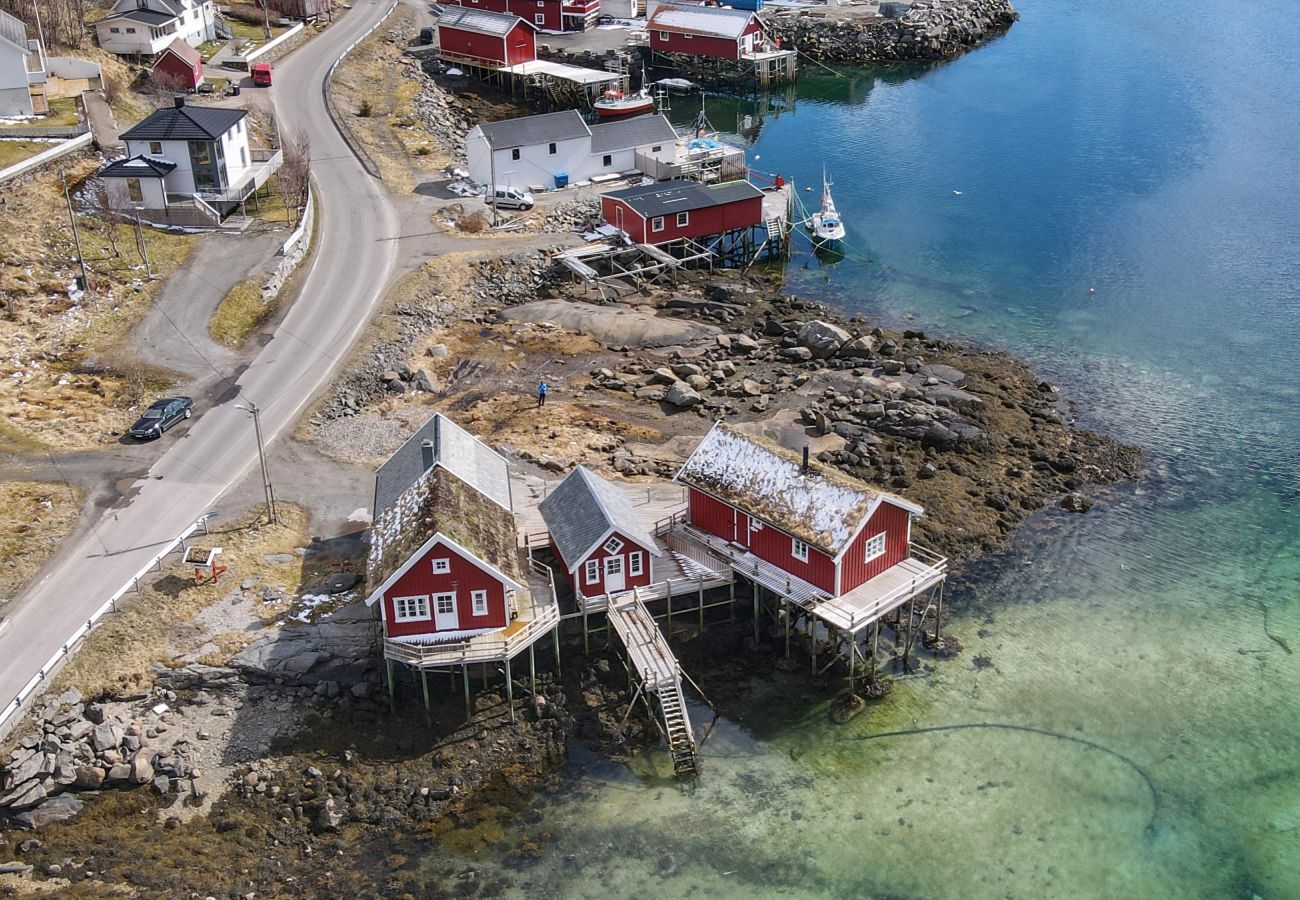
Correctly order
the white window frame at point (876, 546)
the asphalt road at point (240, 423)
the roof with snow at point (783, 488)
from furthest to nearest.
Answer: the white window frame at point (876, 546) → the roof with snow at point (783, 488) → the asphalt road at point (240, 423)

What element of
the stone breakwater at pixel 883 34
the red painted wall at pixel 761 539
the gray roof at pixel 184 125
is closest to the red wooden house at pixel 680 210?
the gray roof at pixel 184 125

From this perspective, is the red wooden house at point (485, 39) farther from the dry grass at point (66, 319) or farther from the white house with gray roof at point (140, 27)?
the dry grass at point (66, 319)

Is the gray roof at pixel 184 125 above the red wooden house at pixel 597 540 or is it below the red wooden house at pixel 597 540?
above

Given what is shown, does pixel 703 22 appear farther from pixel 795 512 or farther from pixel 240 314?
pixel 795 512

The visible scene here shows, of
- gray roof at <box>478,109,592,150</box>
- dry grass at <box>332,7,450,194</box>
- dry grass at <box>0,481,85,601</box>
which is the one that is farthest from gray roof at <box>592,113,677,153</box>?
dry grass at <box>0,481,85,601</box>

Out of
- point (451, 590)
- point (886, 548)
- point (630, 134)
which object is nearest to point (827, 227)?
point (630, 134)

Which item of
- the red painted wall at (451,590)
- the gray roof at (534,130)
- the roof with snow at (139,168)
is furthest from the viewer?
the gray roof at (534,130)
